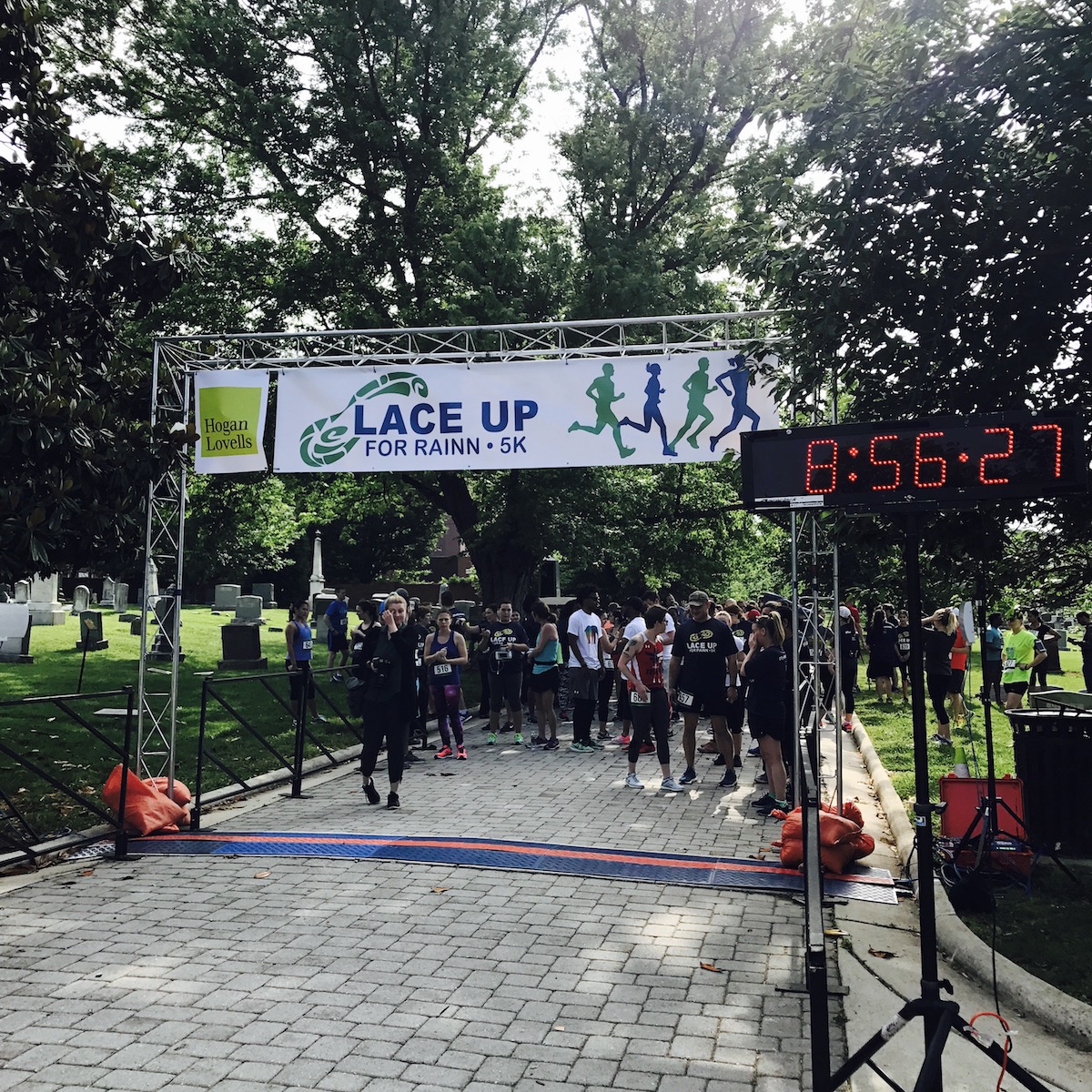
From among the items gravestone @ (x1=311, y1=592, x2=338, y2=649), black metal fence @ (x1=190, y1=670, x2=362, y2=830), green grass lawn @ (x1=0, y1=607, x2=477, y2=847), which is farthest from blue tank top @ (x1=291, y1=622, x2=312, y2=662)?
gravestone @ (x1=311, y1=592, x2=338, y2=649)

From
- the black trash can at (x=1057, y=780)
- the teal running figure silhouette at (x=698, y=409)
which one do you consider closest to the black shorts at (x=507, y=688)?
the teal running figure silhouette at (x=698, y=409)

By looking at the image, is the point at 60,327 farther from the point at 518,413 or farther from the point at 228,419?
the point at 518,413

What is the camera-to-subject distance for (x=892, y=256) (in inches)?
251

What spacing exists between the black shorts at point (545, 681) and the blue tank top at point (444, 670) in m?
1.21

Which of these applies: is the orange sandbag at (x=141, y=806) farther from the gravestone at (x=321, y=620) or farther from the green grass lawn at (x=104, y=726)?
the gravestone at (x=321, y=620)

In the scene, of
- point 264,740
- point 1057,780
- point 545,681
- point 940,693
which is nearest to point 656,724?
point 545,681

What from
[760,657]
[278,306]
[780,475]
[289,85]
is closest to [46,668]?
[278,306]

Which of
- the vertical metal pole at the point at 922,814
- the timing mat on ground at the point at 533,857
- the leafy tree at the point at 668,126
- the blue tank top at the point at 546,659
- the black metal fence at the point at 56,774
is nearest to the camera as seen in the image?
the vertical metal pole at the point at 922,814

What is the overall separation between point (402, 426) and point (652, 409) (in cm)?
269

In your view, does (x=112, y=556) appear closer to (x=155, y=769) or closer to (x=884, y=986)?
(x=155, y=769)

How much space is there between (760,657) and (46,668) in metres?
15.9

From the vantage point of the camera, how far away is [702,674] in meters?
10.8

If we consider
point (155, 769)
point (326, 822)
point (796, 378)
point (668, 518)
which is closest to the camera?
point (796, 378)

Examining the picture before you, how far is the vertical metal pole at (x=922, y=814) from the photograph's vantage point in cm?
400
